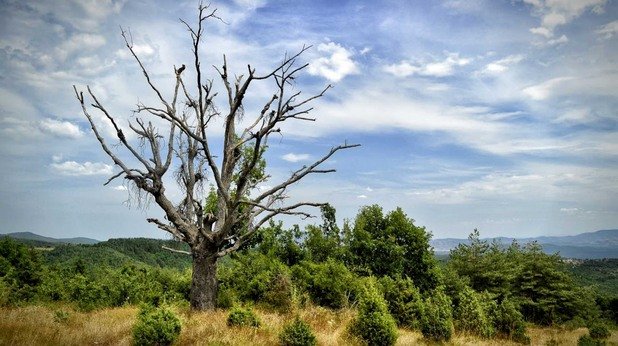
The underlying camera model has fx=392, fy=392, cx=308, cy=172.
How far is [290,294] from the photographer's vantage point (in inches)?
638

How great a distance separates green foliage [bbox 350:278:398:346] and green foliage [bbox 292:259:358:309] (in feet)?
22.8

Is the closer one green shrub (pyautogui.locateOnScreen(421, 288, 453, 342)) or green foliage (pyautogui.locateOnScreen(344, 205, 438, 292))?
green shrub (pyautogui.locateOnScreen(421, 288, 453, 342))

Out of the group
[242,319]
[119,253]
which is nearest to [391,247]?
[242,319]

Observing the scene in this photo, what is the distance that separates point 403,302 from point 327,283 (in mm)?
3672

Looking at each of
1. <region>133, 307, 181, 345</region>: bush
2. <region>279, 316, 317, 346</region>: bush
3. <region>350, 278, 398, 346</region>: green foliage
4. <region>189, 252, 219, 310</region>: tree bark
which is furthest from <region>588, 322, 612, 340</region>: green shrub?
<region>133, 307, 181, 345</region>: bush

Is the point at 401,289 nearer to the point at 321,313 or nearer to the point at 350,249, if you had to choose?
the point at 321,313

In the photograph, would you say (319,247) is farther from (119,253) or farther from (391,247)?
(119,253)

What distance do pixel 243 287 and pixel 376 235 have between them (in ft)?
53.7

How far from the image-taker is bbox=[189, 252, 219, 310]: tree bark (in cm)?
1347

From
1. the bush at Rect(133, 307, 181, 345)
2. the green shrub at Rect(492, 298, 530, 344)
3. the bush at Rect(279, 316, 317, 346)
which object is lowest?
the green shrub at Rect(492, 298, 530, 344)

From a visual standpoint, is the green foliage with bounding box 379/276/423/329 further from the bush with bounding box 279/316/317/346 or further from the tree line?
the bush with bounding box 279/316/317/346

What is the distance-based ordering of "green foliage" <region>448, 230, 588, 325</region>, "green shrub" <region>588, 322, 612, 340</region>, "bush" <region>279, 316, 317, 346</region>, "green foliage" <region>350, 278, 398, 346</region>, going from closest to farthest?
1. "bush" <region>279, 316, 317, 346</region>
2. "green foliage" <region>350, 278, 398, 346</region>
3. "green shrub" <region>588, 322, 612, 340</region>
4. "green foliage" <region>448, 230, 588, 325</region>

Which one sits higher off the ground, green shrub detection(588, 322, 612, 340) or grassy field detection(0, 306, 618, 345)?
grassy field detection(0, 306, 618, 345)

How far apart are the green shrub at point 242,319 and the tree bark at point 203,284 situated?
9.04 feet
